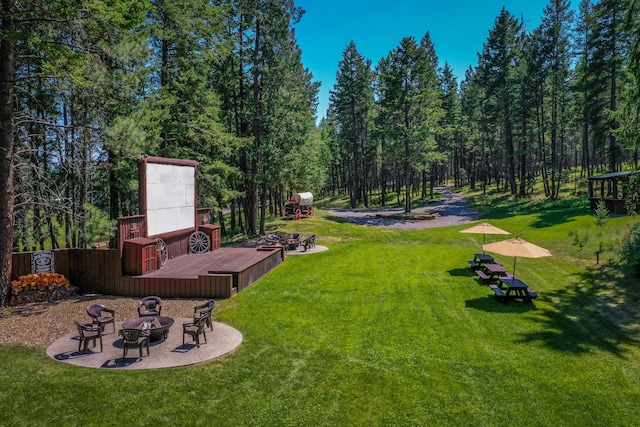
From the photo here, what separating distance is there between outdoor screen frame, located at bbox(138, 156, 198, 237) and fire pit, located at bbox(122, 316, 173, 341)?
669 centimetres

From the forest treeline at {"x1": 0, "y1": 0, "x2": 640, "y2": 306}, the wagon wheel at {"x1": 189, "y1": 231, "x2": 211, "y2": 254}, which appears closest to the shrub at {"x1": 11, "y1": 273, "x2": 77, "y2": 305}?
the forest treeline at {"x1": 0, "y1": 0, "x2": 640, "y2": 306}

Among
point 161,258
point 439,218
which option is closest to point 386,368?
point 161,258

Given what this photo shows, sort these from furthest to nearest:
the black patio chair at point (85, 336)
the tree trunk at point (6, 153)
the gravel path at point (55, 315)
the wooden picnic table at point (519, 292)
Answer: the wooden picnic table at point (519, 292) → the tree trunk at point (6, 153) → the gravel path at point (55, 315) → the black patio chair at point (85, 336)

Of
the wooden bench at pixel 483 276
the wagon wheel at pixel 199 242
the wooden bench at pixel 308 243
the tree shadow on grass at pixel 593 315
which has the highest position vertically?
the wagon wheel at pixel 199 242

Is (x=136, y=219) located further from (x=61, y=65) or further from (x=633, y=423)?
(x=633, y=423)

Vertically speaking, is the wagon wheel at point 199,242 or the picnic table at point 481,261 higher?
the wagon wheel at point 199,242

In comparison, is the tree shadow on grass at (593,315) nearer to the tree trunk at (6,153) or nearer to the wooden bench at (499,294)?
the wooden bench at (499,294)

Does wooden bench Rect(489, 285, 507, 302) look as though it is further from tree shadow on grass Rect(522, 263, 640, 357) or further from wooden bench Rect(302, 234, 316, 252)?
wooden bench Rect(302, 234, 316, 252)

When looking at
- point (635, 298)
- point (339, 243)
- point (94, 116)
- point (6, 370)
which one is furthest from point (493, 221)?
point (6, 370)

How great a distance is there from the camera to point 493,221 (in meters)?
32.3

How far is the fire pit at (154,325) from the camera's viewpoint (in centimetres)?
955

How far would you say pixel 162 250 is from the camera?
54.6ft

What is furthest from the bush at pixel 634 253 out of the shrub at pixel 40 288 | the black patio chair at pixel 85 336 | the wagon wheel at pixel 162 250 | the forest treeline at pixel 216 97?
the shrub at pixel 40 288

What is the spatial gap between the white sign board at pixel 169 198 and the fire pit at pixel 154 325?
671cm
